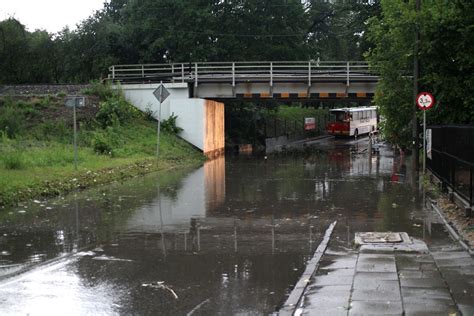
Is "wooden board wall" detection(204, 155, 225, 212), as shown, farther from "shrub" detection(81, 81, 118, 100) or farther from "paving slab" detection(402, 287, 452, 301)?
"shrub" detection(81, 81, 118, 100)

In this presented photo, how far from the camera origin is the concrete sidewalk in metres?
5.90

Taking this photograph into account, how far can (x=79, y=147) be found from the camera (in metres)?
25.1

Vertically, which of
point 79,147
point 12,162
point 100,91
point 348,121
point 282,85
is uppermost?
point 282,85

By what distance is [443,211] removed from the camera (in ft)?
41.2

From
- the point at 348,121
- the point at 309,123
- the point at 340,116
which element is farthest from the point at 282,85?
the point at 309,123

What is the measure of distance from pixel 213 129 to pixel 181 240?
27.2 meters

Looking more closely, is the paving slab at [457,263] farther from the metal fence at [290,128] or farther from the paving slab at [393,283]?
the metal fence at [290,128]

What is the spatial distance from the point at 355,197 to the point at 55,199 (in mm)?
7926

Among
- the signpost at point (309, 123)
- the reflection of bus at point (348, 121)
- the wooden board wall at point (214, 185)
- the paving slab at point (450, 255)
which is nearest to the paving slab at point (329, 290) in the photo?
the paving slab at point (450, 255)

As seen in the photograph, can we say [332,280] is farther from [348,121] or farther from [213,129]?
[348,121]

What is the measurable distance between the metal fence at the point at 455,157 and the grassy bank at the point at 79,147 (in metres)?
10.2

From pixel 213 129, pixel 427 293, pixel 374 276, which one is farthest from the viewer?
pixel 213 129

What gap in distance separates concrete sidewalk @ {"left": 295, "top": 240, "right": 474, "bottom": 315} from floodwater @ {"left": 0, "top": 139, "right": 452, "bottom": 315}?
0.50m

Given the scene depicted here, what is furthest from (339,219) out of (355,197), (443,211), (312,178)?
(312,178)
